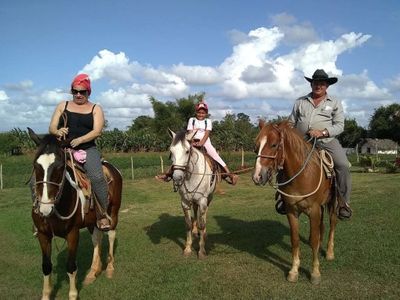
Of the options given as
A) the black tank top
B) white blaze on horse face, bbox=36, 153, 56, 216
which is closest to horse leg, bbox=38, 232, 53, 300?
white blaze on horse face, bbox=36, 153, 56, 216

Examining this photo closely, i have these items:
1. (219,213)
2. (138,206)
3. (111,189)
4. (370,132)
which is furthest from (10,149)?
(370,132)

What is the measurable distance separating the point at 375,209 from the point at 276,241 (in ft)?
13.0

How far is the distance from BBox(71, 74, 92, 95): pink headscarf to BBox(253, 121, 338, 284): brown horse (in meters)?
2.58

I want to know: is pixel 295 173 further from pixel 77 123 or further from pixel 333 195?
pixel 77 123

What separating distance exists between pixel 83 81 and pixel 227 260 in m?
3.91

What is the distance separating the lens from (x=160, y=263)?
711 centimetres

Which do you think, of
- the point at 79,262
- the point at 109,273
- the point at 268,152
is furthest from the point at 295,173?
the point at 79,262

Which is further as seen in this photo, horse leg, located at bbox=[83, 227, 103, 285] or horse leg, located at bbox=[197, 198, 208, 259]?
horse leg, located at bbox=[197, 198, 208, 259]

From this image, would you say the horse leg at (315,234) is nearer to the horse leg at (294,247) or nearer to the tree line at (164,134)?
the horse leg at (294,247)

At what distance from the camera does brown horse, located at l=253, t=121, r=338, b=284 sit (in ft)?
17.4

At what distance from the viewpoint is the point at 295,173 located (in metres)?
5.66

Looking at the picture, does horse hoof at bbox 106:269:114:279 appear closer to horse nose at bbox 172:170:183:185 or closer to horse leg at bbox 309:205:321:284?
horse nose at bbox 172:170:183:185

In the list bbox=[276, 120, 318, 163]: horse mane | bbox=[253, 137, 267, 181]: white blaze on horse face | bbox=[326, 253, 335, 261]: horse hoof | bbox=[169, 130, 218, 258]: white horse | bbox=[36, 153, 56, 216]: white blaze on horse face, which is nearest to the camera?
bbox=[36, 153, 56, 216]: white blaze on horse face

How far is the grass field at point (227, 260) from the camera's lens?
557 cm
